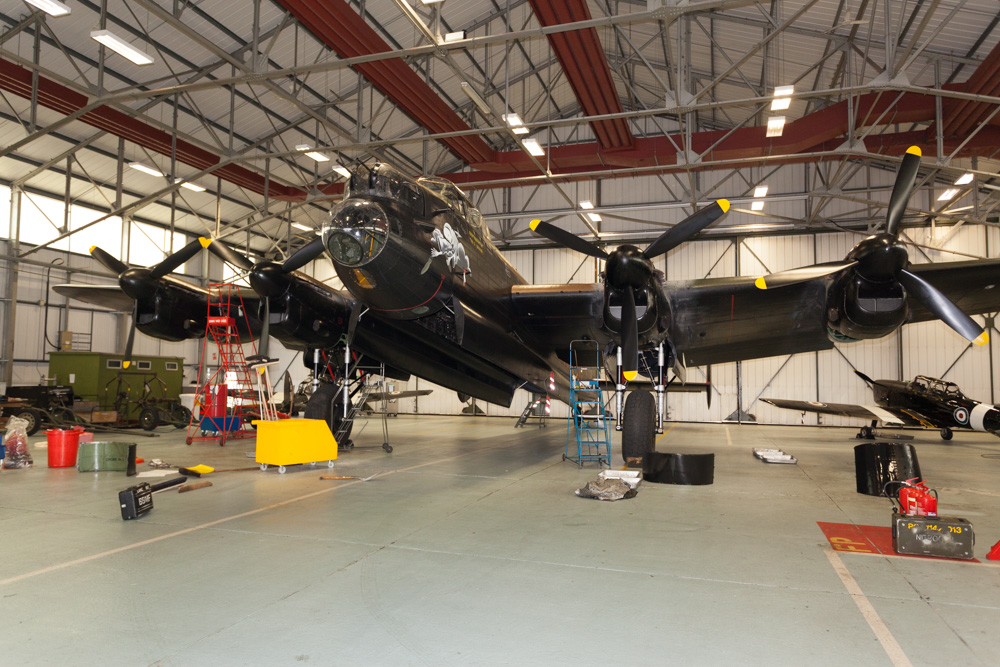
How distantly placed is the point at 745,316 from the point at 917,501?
22.2 feet

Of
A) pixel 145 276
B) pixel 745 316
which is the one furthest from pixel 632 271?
pixel 145 276

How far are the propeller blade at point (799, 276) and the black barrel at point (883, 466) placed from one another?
3.14m

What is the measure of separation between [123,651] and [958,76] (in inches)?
977

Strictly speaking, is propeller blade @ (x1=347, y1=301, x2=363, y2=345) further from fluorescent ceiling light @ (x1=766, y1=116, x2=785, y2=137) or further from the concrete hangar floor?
fluorescent ceiling light @ (x1=766, y1=116, x2=785, y2=137)

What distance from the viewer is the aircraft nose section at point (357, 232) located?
8.27 metres

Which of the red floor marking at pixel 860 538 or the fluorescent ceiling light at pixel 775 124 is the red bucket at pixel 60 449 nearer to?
the red floor marking at pixel 860 538

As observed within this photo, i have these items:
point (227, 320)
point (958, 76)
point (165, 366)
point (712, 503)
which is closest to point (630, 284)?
point (712, 503)

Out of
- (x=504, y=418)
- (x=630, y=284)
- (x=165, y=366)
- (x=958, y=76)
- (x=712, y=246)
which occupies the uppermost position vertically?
(x=958, y=76)

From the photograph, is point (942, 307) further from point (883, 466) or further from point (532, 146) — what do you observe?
point (532, 146)

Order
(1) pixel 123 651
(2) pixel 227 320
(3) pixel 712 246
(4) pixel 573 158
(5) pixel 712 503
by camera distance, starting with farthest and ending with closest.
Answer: (3) pixel 712 246 → (4) pixel 573 158 → (2) pixel 227 320 → (5) pixel 712 503 → (1) pixel 123 651

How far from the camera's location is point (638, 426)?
1131 centimetres

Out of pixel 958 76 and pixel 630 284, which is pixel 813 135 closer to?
pixel 958 76

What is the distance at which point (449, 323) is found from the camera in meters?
10.8

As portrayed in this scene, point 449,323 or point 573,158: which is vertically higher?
point 573,158
